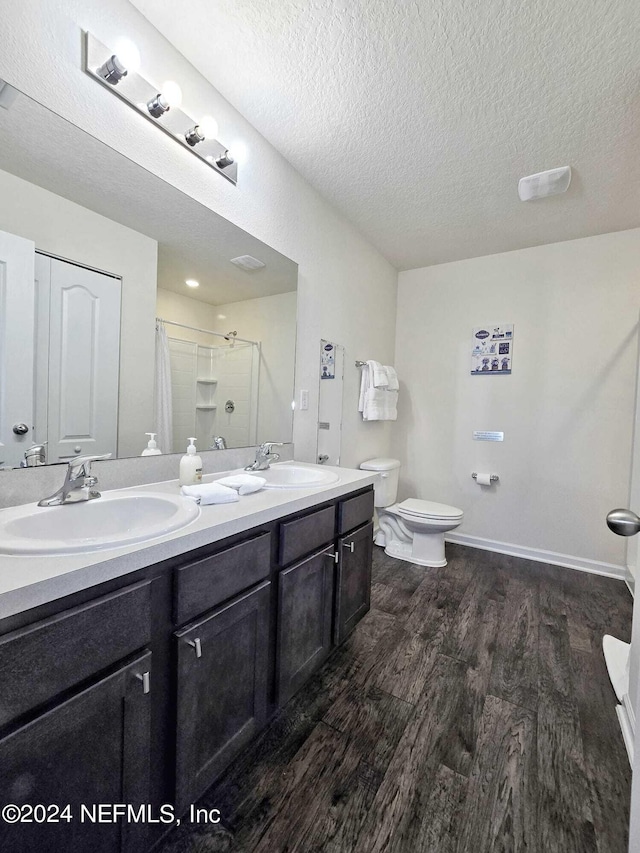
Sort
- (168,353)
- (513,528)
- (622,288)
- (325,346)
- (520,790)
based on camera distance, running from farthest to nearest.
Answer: (513,528), (622,288), (325,346), (168,353), (520,790)

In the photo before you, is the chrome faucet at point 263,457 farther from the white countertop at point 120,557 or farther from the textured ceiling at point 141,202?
the textured ceiling at point 141,202

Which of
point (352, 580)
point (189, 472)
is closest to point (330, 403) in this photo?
point (352, 580)

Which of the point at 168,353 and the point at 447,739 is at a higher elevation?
the point at 168,353

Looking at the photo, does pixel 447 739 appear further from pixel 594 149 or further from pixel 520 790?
pixel 594 149

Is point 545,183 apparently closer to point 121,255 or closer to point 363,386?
point 363,386

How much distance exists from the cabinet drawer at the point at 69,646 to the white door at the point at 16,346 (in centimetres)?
59

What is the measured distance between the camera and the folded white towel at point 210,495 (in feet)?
3.61

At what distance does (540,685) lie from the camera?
1.48m

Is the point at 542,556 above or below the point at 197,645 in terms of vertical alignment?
below

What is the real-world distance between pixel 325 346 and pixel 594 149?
1.66 metres

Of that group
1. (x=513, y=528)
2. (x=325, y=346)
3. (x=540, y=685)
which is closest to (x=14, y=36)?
(x=325, y=346)

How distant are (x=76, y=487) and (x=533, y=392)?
9.78 feet

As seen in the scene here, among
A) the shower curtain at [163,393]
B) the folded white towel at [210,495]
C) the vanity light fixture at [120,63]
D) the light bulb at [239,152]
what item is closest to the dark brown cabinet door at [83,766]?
the folded white towel at [210,495]

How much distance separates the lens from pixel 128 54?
1169 millimetres
